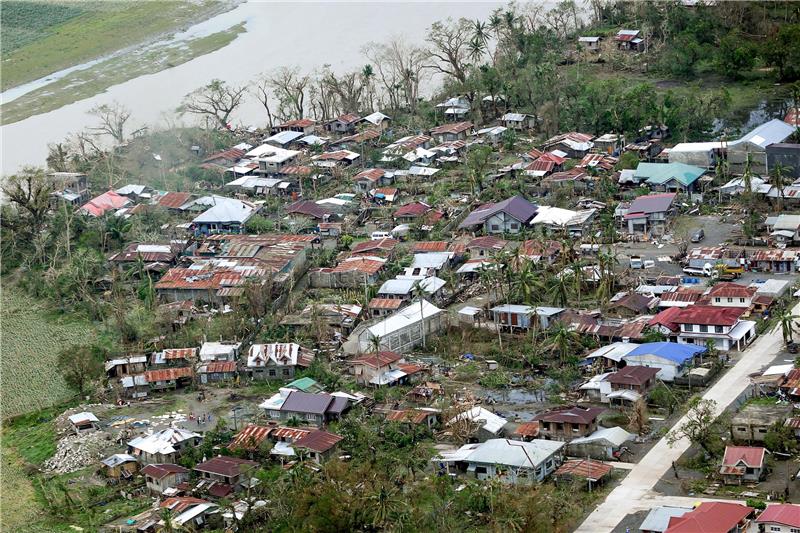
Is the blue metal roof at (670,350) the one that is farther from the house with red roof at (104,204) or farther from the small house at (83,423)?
the house with red roof at (104,204)

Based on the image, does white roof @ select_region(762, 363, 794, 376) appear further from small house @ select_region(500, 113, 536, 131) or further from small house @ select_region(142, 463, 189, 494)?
small house @ select_region(500, 113, 536, 131)

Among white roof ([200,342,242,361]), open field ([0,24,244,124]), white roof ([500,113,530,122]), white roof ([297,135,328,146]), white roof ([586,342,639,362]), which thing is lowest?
white roof ([586,342,639,362])

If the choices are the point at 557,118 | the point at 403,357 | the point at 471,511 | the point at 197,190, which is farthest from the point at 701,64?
the point at 471,511

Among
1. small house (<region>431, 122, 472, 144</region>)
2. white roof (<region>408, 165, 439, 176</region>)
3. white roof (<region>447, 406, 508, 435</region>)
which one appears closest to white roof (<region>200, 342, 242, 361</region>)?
white roof (<region>447, 406, 508, 435</region>)

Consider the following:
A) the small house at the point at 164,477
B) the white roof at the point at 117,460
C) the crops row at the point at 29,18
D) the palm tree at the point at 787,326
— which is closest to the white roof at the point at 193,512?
the small house at the point at 164,477

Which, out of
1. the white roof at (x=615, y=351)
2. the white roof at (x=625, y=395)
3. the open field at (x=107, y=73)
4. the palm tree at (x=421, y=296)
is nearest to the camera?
the white roof at (x=625, y=395)

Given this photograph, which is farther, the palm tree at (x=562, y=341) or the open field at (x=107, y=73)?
the open field at (x=107, y=73)
